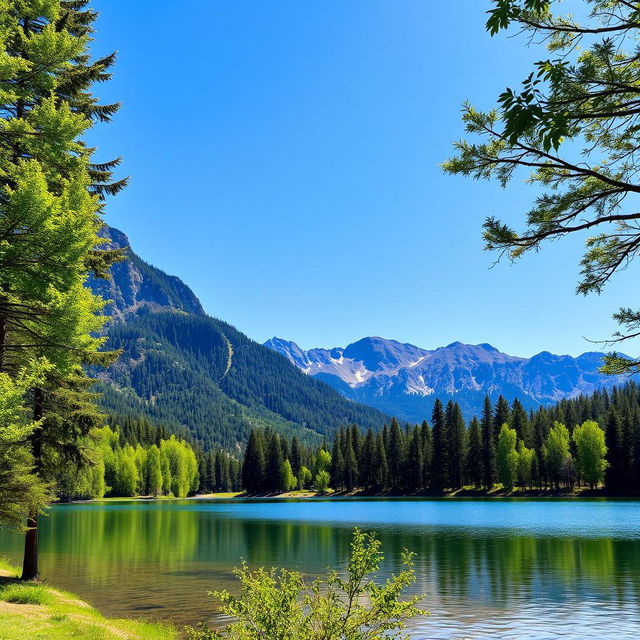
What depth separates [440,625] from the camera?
75.0ft

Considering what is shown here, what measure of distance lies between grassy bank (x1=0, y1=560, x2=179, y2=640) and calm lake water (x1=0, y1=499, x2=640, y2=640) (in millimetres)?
3687

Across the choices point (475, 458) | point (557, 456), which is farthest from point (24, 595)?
point (475, 458)

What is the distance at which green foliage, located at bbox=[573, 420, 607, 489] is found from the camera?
110 m

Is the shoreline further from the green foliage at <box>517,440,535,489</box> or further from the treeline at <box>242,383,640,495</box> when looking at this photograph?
the green foliage at <box>517,440,535,489</box>

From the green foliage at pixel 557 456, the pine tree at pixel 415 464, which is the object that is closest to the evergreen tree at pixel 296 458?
the pine tree at pixel 415 464

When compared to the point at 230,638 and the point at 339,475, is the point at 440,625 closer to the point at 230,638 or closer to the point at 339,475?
the point at 230,638

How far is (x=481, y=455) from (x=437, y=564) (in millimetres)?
97478

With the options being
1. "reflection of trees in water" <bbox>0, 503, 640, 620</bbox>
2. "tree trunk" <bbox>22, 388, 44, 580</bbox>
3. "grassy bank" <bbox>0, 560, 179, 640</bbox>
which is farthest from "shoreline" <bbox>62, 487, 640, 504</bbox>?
"grassy bank" <bbox>0, 560, 179, 640</bbox>

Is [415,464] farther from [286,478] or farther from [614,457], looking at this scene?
[614,457]

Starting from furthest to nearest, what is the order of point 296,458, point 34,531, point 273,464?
point 296,458 → point 273,464 → point 34,531

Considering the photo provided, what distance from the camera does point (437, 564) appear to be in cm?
3700

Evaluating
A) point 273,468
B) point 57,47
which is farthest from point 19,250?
point 273,468

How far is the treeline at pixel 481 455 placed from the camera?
11444cm

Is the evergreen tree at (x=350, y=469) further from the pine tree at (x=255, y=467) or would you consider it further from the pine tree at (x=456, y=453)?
the pine tree at (x=456, y=453)
